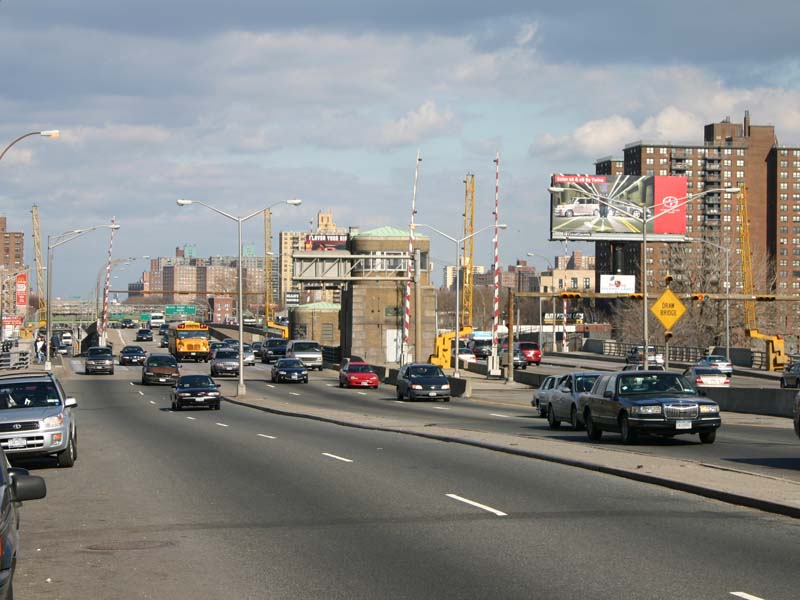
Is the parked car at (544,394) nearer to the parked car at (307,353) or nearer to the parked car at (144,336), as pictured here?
the parked car at (307,353)

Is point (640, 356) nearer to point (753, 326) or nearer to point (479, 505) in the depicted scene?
point (753, 326)

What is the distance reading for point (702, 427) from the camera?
23.0 metres

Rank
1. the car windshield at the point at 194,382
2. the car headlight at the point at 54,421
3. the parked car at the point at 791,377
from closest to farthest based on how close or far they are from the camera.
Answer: the car headlight at the point at 54,421, the car windshield at the point at 194,382, the parked car at the point at 791,377

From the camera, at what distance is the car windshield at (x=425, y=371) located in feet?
161

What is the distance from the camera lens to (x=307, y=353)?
78.1m

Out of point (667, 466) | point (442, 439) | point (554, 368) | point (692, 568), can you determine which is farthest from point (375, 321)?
point (692, 568)

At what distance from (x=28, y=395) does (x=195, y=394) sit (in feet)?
66.5

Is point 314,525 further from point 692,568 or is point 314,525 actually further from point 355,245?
point 355,245

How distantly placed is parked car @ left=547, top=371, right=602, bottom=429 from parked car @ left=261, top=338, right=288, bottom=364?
184ft

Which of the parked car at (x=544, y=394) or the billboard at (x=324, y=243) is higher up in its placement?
the billboard at (x=324, y=243)

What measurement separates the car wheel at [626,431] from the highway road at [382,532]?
3.88m

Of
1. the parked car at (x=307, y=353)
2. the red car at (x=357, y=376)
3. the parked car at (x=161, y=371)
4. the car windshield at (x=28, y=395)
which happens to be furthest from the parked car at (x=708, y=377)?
the parked car at (x=307, y=353)

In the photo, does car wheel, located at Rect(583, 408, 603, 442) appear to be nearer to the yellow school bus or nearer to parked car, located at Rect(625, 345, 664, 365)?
parked car, located at Rect(625, 345, 664, 365)

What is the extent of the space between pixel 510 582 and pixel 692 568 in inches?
71.7
